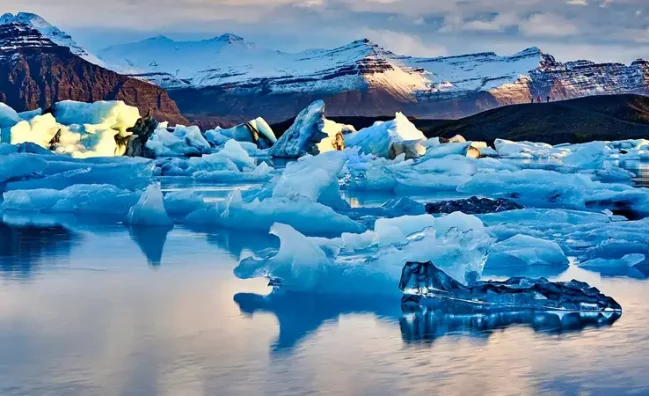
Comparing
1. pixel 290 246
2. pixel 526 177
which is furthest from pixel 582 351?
pixel 526 177

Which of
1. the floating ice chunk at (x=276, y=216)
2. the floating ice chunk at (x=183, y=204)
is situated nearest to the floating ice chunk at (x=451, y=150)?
the floating ice chunk at (x=183, y=204)

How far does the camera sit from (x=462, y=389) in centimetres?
444

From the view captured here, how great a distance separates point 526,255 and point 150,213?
4657 millimetres

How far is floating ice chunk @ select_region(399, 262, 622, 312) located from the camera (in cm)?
609

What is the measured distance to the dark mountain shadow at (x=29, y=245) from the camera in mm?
8070

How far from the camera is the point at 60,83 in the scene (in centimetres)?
14738

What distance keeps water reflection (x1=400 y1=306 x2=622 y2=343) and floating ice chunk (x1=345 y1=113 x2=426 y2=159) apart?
1026 inches

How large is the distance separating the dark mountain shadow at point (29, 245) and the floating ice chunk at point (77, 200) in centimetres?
174

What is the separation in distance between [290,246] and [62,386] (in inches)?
94.7

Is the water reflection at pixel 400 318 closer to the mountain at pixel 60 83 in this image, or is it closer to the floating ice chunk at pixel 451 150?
the floating ice chunk at pixel 451 150

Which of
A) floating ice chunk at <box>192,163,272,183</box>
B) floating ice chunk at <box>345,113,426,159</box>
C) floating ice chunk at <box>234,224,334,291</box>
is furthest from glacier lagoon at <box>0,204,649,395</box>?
floating ice chunk at <box>345,113,426,159</box>

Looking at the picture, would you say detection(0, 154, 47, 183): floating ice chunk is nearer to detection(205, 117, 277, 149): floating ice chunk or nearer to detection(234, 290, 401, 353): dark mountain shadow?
detection(234, 290, 401, 353): dark mountain shadow

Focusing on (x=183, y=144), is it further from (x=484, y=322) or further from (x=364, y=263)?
(x=484, y=322)

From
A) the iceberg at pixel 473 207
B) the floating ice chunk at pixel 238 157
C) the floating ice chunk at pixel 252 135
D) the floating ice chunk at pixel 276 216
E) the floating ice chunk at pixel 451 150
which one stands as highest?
the floating ice chunk at pixel 252 135
